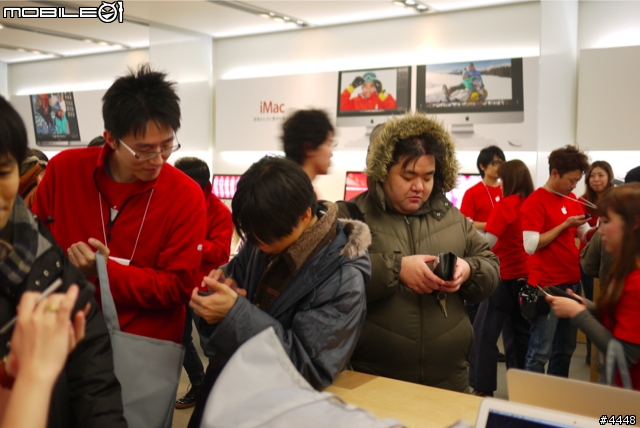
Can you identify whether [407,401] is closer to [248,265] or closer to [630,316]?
[248,265]

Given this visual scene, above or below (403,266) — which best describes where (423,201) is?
above

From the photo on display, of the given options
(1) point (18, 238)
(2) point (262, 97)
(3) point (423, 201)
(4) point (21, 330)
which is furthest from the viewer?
(2) point (262, 97)

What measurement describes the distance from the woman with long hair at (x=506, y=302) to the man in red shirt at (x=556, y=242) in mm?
167

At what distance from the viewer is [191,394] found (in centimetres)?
402

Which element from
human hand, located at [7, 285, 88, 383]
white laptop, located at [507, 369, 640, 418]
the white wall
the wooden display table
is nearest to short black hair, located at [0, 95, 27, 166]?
human hand, located at [7, 285, 88, 383]

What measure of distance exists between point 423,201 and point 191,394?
2.59 meters

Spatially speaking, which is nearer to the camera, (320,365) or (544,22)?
(320,365)

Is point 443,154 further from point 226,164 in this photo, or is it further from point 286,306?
point 226,164

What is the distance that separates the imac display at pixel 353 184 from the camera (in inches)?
286

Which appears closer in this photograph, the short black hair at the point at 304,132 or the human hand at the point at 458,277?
the human hand at the point at 458,277

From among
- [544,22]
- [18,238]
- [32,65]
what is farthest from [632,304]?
[32,65]

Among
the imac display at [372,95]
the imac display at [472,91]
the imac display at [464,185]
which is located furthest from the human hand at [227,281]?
the imac display at [372,95]

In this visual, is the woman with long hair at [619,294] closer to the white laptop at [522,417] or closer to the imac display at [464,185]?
the white laptop at [522,417]

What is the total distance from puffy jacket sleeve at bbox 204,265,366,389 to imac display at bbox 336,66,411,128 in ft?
18.5
